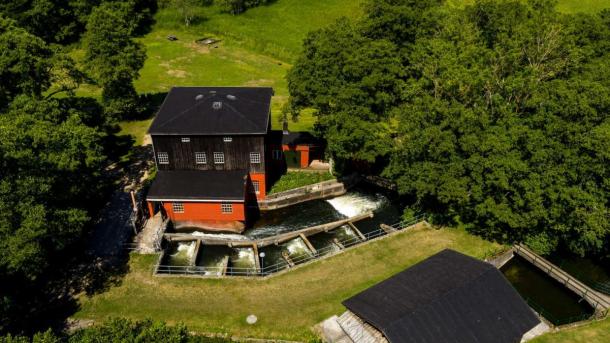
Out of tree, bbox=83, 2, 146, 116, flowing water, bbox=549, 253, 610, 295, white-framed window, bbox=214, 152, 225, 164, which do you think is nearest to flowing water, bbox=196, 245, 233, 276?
white-framed window, bbox=214, 152, 225, 164

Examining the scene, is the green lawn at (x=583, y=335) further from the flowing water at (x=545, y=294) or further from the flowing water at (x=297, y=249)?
the flowing water at (x=297, y=249)

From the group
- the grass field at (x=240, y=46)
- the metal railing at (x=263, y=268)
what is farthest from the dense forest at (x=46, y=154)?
the grass field at (x=240, y=46)

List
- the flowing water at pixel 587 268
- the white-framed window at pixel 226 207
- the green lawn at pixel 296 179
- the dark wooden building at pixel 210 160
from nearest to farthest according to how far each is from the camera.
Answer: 1. the flowing water at pixel 587 268
2. the white-framed window at pixel 226 207
3. the dark wooden building at pixel 210 160
4. the green lawn at pixel 296 179

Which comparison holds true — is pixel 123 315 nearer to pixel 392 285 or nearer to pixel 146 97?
pixel 392 285

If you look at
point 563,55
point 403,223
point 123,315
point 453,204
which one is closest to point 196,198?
point 123,315

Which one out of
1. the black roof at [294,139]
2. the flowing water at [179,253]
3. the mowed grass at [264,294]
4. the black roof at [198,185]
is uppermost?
the black roof at [294,139]
